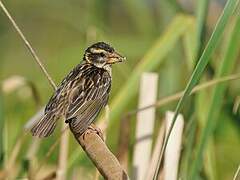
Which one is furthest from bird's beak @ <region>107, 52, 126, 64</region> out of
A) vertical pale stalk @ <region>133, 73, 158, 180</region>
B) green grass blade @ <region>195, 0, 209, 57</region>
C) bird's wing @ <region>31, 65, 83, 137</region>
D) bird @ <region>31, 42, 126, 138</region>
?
vertical pale stalk @ <region>133, 73, 158, 180</region>

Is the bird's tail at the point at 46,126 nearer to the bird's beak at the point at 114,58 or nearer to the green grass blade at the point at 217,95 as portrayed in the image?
the bird's beak at the point at 114,58

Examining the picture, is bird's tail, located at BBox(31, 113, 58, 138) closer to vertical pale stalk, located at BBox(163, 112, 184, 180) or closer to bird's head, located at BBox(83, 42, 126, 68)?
bird's head, located at BBox(83, 42, 126, 68)

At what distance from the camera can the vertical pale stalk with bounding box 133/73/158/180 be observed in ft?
13.4

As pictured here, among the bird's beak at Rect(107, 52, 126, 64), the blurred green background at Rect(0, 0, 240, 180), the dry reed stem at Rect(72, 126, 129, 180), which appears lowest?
the blurred green background at Rect(0, 0, 240, 180)

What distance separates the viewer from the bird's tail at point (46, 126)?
331cm

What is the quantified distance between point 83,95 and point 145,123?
2.25ft

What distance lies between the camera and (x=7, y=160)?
4125 mm

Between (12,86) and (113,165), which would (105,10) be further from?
(113,165)

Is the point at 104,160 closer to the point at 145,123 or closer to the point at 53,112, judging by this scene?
the point at 53,112

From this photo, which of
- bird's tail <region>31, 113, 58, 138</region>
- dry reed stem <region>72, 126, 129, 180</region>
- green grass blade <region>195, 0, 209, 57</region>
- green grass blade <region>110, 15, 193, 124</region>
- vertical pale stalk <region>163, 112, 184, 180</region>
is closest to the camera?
dry reed stem <region>72, 126, 129, 180</region>

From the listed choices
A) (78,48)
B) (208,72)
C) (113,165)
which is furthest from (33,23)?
(113,165)

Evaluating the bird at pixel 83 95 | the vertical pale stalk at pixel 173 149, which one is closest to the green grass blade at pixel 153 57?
the vertical pale stalk at pixel 173 149

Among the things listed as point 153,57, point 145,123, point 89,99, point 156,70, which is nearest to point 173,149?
point 145,123

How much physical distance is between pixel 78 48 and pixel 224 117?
4.41ft
